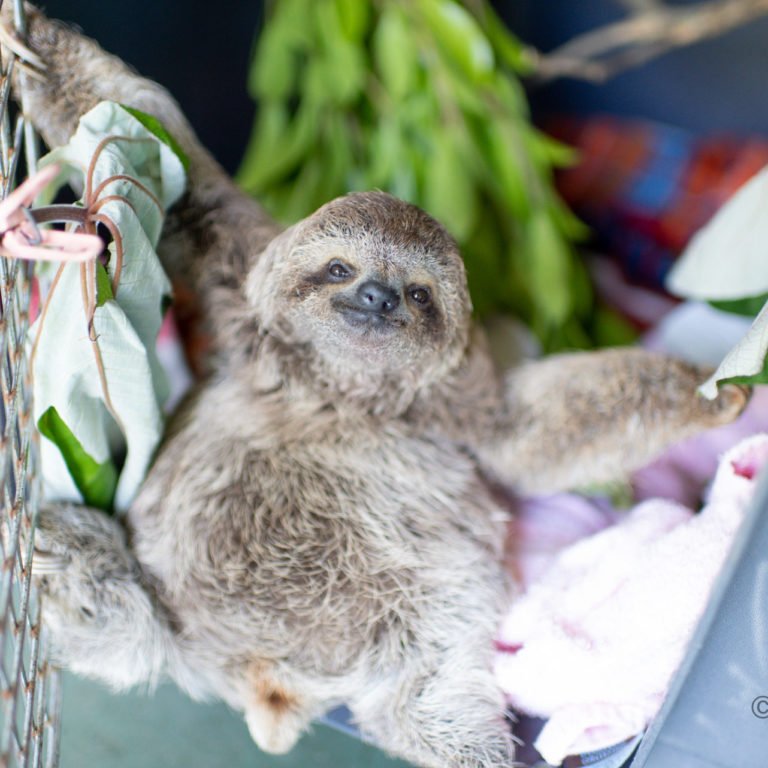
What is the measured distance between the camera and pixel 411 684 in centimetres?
92

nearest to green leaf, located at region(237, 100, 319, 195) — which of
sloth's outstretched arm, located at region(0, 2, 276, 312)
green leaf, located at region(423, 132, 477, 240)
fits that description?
green leaf, located at region(423, 132, 477, 240)

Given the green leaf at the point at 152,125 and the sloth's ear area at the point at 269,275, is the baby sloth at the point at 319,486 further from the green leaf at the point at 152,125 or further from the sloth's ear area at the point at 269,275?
the green leaf at the point at 152,125

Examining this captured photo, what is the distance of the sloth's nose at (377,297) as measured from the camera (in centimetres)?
81

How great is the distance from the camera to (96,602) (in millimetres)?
918

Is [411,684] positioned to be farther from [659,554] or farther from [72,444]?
[72,444]

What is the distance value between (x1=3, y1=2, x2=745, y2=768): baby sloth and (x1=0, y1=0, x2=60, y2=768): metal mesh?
0.05 metres

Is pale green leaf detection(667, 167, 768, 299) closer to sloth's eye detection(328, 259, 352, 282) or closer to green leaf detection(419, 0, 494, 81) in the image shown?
green leaf detection(419, 0, 494, 81)

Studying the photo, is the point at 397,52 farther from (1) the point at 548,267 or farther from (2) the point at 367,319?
(2) the point at 367,319

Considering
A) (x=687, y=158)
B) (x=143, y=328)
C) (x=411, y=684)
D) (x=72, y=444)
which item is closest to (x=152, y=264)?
(x=143, y=328)

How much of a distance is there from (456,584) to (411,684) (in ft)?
0.44

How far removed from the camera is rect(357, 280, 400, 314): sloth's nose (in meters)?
0.81

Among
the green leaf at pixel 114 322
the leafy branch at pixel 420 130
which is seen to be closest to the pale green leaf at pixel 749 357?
the leafy branch at pixel 420 130

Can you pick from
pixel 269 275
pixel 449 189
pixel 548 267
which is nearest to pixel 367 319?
pixel 269 275

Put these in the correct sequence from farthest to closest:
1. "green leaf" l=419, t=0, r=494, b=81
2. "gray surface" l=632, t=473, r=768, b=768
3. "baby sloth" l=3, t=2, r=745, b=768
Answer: "green leaf" l=419, t=0, r=494, b=81 → "baby sloth" l=3, t=2, r=745, b=768 → "gray surface" l=632, t=473, r=768, b=768
